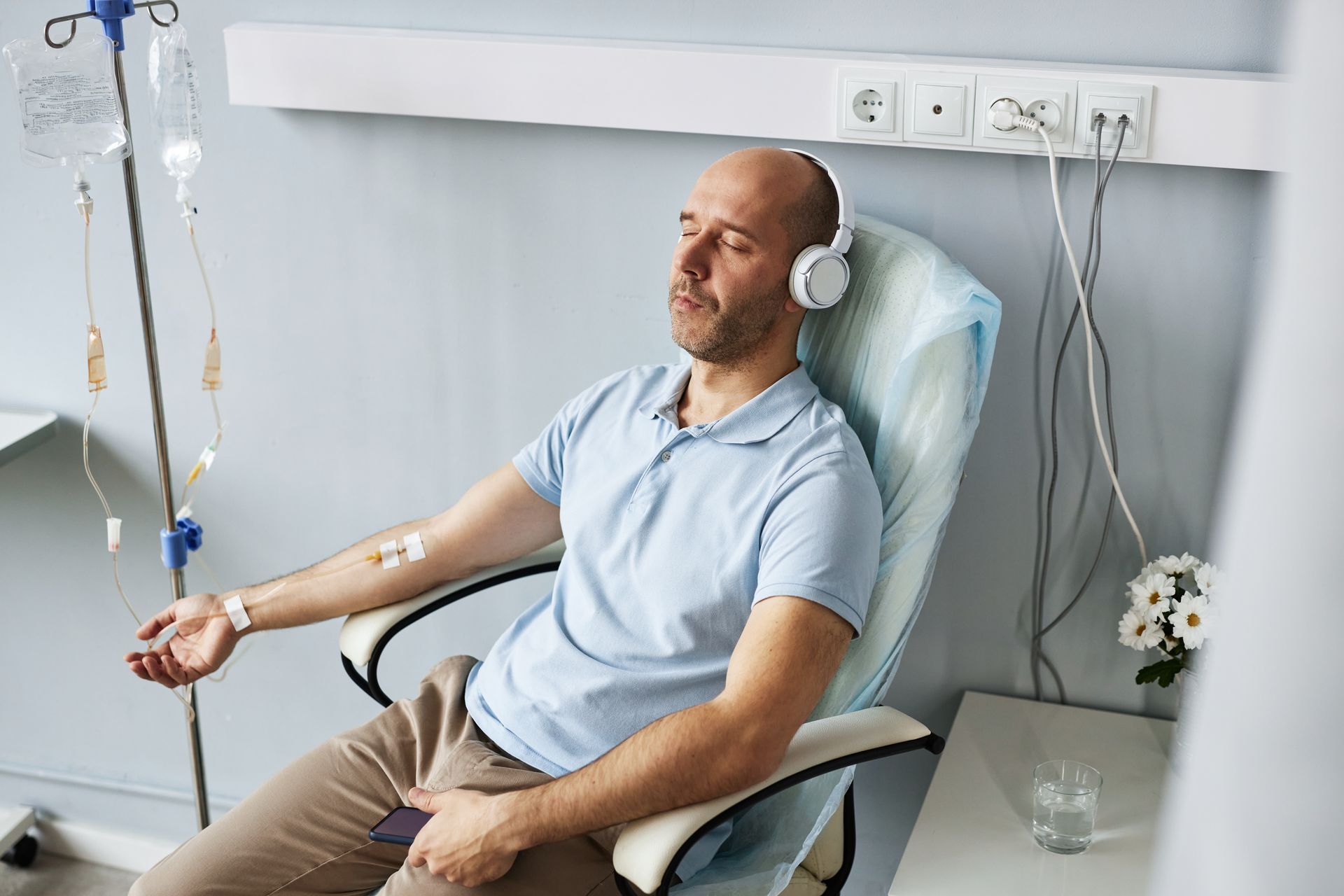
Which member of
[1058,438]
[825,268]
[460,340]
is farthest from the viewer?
[460,340]

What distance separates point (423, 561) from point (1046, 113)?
991 mm

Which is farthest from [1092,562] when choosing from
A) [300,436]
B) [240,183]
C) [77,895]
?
[77,895]

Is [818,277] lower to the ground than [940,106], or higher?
lower

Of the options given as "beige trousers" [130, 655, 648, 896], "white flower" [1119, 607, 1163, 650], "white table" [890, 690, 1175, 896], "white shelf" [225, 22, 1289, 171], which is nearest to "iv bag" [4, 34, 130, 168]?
"white shelf" [225, 22, 1289, 171]

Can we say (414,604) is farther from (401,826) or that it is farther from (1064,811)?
(1064,811)

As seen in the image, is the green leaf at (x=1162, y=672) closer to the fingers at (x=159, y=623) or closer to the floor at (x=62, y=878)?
the fingers at (x=159, y=623)

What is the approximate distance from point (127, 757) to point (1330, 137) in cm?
239

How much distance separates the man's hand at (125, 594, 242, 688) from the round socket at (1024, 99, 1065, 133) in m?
1.24

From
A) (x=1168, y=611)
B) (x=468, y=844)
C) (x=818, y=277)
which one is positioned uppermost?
(x=818, y=277)

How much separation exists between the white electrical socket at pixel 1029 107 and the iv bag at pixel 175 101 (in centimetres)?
101

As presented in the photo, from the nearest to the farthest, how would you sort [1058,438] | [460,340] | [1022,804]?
[1022,804]
[1058,438]
[460,340]

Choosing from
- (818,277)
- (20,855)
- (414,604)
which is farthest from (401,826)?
(20,855)

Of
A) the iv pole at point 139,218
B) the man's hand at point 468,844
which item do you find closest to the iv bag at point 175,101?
the iv pole at point 139,218

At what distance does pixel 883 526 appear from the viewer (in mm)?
1365
